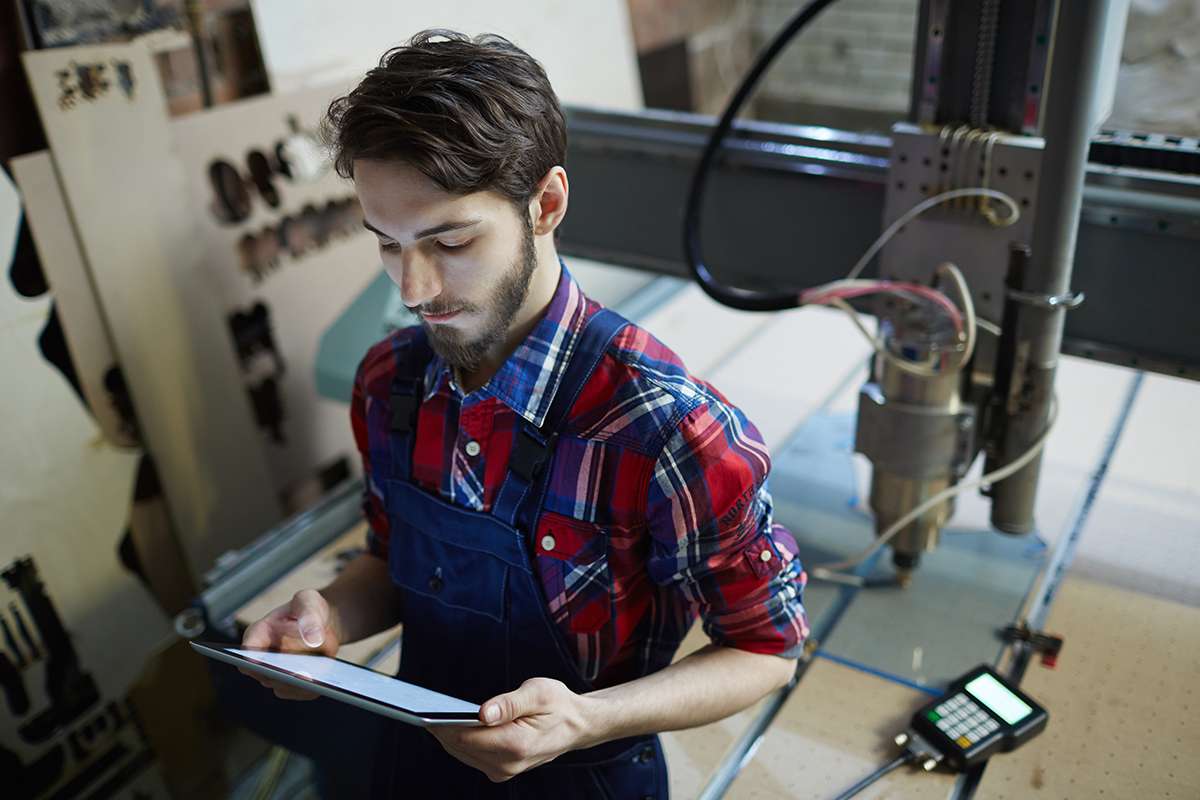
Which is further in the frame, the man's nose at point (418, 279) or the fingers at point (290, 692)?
the fingers at point (290, 692)

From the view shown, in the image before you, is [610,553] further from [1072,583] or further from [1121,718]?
[1072,583]

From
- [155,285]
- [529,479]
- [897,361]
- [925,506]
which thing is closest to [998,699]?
[925,506]

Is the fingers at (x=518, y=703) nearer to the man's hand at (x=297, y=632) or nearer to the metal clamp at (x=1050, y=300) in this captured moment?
the man's hand at (x=297, y=632)

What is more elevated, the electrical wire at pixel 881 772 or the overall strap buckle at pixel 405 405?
the overall strap buckle at pixel 405 405

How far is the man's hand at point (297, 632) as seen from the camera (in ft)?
3.06

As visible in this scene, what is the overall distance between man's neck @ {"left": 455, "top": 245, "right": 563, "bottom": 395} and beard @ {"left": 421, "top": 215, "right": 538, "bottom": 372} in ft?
→ 0.04

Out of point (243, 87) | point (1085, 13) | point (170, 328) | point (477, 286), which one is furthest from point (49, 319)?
point (1085, 13)

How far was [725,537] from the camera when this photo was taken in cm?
86

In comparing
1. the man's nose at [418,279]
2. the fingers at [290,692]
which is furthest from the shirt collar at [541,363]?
the fingers at [290,692]

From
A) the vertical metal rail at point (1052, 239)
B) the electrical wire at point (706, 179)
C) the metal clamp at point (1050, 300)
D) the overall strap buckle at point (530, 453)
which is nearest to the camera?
the overall strap buckle at point (530, 453)

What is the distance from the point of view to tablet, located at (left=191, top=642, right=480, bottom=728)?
745 mm

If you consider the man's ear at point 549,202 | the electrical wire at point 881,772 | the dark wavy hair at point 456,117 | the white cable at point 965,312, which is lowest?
the electrical wire at point 881,772

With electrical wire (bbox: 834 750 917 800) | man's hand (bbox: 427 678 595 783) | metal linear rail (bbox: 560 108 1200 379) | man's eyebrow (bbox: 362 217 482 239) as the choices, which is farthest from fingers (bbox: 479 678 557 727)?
metal linear rail (bbox: 560 108 1200 379)

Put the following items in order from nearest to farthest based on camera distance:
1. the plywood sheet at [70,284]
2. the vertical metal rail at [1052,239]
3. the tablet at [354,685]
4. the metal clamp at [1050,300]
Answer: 1. the tablet at [354,685]
2. the vertical metal rail at [1052,239]
3. the metal clamp at [1050,300]
4. the plywood sheet at [70,284]
